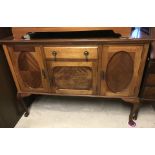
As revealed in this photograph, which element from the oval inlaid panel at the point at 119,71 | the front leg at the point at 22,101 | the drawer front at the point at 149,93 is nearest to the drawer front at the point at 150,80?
the drawer front at the point at 149,93

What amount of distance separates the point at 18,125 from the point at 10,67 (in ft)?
1.94

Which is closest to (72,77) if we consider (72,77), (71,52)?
(72,77)

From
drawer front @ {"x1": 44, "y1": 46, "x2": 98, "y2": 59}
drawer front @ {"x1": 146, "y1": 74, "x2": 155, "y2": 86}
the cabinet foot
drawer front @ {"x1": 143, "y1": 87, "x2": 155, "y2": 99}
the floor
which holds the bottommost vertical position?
the floor

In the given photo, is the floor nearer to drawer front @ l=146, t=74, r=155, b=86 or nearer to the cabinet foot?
the cabinet foot

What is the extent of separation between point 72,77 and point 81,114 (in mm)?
506

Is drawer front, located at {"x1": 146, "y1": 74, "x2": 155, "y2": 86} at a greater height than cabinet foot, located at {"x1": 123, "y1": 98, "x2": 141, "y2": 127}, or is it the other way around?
drawer front, located at {"x1": 146, "y1": 74, "x2": 155, "y2": 86}

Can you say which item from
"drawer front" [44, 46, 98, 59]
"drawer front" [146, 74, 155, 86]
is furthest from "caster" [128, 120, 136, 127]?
"drawer front" [44, 46, 98, 59]

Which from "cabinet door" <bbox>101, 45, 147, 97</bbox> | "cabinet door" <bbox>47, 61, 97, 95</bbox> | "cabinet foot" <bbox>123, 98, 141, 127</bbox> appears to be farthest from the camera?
"cabinet foot" <bbox>123, 98, 141, 127</bbox>

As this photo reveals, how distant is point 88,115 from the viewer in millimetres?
1624

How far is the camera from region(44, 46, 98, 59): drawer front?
1176mm

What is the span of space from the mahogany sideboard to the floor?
184 millimetres

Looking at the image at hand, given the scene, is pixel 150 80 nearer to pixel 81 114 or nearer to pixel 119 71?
pixel 119 71

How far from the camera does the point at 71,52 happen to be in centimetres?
120
